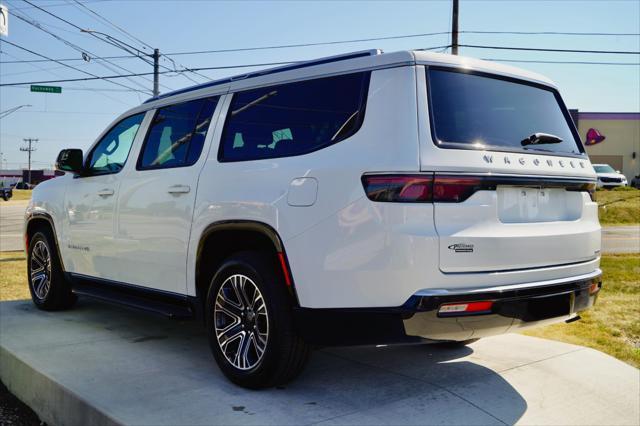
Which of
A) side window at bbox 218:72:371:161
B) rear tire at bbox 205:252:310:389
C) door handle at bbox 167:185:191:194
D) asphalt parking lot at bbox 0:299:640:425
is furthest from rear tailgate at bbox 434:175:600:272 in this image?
door handle at bbox 167:185:191:194

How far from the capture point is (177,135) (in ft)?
16.1

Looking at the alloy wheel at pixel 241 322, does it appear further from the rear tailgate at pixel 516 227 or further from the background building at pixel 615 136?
the background building at pixel 615 136

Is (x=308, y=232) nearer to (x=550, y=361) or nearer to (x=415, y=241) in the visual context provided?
(x=415, y=241)

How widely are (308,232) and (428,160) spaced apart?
768 millimetres

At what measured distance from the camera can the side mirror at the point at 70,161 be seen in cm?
589

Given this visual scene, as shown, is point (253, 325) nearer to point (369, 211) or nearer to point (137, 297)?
point (369, 211)

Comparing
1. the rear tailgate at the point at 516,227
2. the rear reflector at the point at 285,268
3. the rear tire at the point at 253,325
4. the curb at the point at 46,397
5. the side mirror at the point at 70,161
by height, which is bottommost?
the curb at the point at 46,397

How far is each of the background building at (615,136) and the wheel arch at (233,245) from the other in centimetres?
5700

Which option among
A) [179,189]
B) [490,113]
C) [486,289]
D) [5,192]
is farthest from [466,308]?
[5,192]

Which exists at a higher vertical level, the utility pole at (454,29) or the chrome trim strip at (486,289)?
the utility pole at (454,29)

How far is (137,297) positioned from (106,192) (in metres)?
0.99

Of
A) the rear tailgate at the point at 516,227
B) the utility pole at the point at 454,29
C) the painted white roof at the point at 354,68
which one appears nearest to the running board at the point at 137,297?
the painted white roof at the point at 354,68

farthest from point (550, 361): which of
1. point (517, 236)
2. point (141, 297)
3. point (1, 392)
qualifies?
point (1, 392)

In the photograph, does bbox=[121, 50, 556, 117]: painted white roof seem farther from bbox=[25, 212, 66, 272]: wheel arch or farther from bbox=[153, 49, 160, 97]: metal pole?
bbox=[153, 49, 160, 97]: metal pole
